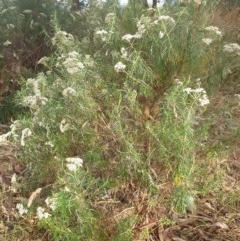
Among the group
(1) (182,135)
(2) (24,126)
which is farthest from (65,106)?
(1) (182,135)

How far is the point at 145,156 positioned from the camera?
2.99 metres

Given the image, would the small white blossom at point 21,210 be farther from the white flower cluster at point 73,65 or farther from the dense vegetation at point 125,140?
the white flower cluster at point 73,65

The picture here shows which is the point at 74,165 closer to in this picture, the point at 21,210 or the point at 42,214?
the point at 42,214

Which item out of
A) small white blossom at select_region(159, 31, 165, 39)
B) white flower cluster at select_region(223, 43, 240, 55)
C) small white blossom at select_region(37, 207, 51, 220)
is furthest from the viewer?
white flower cluster at select_region(223, 43, 240, 55)

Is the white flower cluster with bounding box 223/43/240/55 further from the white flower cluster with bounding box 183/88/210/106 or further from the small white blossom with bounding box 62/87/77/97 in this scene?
the small white blossom with bounding box 62/87/77/97

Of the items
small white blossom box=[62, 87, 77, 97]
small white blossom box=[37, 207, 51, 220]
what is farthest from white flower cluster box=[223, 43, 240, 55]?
small white blossom box=[37, 207, 51, 220]

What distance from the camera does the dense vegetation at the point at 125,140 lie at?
111 inches

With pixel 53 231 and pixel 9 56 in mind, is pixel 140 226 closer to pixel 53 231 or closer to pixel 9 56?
pixel 53 231

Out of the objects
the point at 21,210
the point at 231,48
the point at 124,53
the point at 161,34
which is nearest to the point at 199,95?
the point at 161,34

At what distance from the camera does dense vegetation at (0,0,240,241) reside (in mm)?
2822

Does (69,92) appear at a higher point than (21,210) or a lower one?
higher

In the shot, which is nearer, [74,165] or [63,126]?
[74,165]

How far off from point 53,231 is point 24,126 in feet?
2.62

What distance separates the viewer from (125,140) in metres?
2.82
